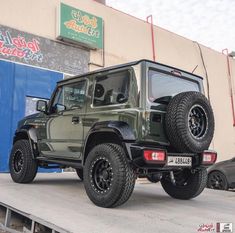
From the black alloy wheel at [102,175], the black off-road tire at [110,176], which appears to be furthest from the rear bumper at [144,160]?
the black alloy wheel at [102,175]

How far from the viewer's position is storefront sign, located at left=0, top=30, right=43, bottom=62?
10.2 meters

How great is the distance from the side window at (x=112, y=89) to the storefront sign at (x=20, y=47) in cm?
580

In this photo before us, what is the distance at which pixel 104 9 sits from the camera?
1292cm

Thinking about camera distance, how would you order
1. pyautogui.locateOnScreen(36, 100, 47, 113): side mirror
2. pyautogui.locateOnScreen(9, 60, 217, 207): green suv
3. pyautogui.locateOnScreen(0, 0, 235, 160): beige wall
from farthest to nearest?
pyautogui.locateOnScreen(0, 0, 235, 160): beige wall, pyautogui.locateOnScreen(36, 100, 47, 113): side mirror, pyautogui.locateOnScreen(9, 60, 217, 207): green suv

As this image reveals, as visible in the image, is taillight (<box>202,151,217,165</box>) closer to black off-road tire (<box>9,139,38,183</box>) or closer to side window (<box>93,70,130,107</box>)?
side window (<box>93,70,130,107</box>)

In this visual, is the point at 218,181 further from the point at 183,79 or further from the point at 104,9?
the point at 104,9

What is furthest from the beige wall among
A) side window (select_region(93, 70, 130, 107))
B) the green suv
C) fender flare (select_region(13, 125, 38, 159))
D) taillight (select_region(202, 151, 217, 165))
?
taillight (select_region(202, 151, 217, 165))

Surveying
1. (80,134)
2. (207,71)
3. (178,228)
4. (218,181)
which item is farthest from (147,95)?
(207,71)

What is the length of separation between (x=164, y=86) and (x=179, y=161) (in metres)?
1.03

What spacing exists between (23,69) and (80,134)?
232 inches

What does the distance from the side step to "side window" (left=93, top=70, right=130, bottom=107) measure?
5.90 ft

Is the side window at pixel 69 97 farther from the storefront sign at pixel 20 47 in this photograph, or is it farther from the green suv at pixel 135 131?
the storefront sign at pixel 20 47

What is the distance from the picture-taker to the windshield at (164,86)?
470 cm

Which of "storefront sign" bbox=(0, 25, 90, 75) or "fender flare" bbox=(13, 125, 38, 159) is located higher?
"storefront sign" bbox=(0, 25, 90, 75)
